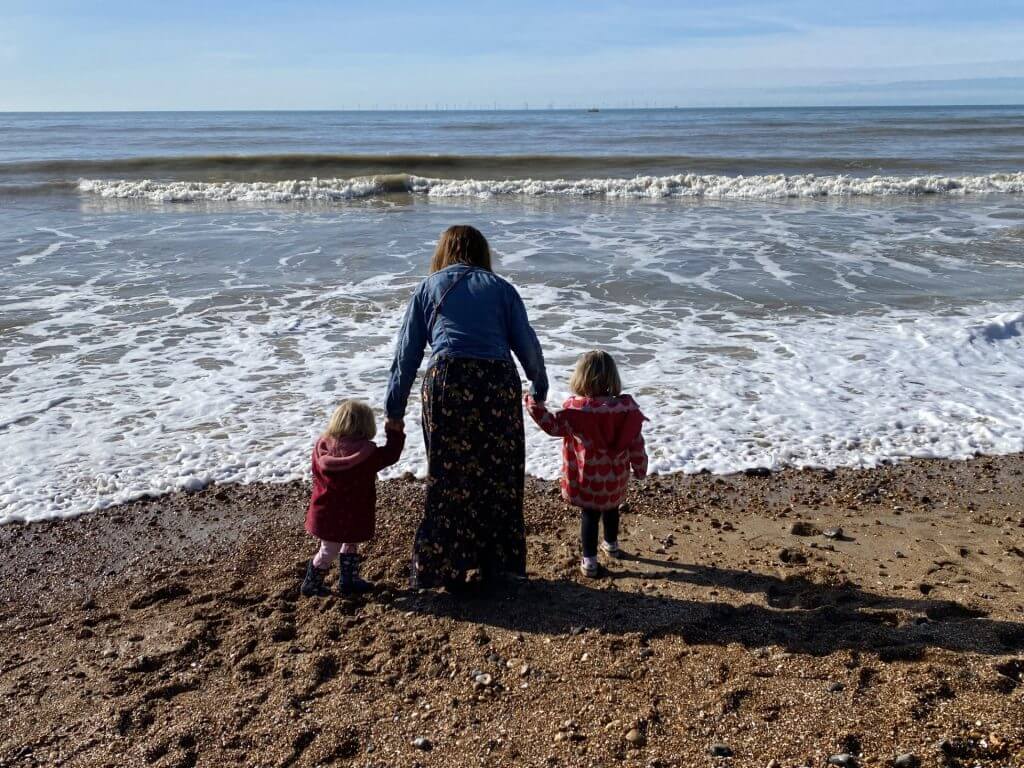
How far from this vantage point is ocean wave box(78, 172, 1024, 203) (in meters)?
22.8

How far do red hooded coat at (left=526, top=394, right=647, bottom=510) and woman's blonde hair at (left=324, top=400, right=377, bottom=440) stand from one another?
827 millimetres

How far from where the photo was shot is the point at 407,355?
147 inches

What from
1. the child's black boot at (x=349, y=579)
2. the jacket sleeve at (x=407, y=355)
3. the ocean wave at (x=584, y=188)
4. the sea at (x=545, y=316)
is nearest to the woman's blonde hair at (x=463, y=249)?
the jacket sleeve at (x=407, y=355)

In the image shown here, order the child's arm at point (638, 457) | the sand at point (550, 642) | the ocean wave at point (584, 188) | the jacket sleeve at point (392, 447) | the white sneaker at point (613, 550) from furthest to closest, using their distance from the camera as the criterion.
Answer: the ocean wave at point (584, 188) < the white sneaker at point (613, 550) < the child's arm at point (638, 457) < the jacket sleeve at point (392, 447) < the sand at point (550, 642)

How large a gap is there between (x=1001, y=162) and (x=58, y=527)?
32174mm

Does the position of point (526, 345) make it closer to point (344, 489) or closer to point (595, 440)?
point (595, 440)

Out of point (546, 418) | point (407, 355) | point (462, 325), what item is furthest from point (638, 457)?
point (407, 355)

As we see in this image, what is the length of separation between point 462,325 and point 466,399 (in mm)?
323

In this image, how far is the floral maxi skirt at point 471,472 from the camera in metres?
3.68

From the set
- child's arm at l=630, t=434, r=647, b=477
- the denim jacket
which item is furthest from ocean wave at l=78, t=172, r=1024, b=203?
the denim jacket

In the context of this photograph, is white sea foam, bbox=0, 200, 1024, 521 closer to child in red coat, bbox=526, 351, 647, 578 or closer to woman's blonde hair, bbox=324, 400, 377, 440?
child in red coat, bbox=526, 351, 647, 578

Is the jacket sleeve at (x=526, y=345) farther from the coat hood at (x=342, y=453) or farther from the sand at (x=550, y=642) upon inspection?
the sand at (x=550, y=642)

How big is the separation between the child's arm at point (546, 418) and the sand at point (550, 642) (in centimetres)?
76

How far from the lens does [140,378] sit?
7449 mm
